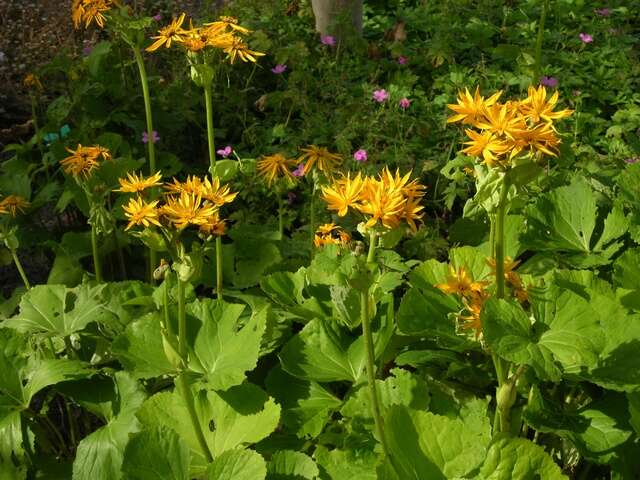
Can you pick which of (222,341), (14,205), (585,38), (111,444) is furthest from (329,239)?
(585,38)

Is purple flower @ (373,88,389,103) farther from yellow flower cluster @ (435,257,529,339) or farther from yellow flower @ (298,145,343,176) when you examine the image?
yellow flower cluster @ (435,257,529,339)

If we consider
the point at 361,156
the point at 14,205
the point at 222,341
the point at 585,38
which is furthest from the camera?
the point at 585,38

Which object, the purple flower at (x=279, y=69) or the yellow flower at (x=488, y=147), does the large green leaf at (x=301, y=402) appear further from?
the purple flower at (x=279, y=69)

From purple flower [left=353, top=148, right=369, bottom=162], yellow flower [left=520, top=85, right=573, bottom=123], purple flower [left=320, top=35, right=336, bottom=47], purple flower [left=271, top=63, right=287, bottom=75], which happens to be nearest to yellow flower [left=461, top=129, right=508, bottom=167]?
yellow flower [left=520, top=85, right=573, bottom=123]

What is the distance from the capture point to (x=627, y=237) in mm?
2377

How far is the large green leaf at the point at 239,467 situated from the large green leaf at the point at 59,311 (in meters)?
0.63

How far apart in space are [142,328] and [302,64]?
2803 mm

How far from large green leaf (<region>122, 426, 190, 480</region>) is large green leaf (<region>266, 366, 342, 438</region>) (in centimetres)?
32

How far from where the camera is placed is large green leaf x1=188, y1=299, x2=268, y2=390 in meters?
1.72

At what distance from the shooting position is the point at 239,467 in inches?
58.1

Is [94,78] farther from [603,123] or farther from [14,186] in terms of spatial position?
[603,123]

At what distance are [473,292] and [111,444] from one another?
0.93 meters

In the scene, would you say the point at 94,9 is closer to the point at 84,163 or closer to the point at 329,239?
the point at 84,163

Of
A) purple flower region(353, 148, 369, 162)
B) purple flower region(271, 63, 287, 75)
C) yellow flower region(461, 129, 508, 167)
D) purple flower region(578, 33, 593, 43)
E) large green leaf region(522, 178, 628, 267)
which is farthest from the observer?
purple flower region(578, 33, 593, 43)
